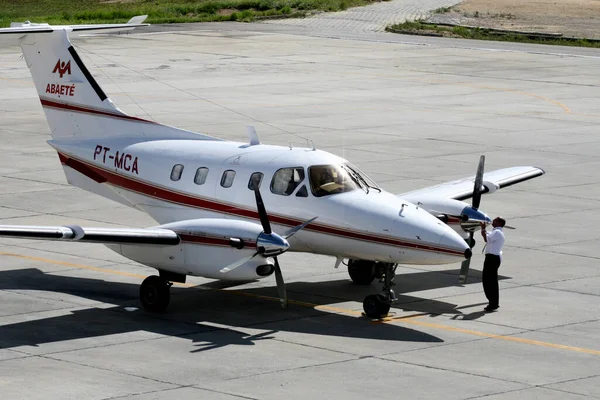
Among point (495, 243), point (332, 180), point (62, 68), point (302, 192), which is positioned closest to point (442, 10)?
point (62, 68)

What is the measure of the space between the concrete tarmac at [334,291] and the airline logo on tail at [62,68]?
393 cm

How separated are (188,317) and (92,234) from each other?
2352 millimetres

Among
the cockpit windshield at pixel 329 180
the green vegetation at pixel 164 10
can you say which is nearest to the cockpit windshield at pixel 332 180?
the cockpit windshield at pixel 329 180

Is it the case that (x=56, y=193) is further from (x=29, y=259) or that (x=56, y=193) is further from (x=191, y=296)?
(x=191, y=296)

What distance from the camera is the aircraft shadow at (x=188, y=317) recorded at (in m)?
19.4

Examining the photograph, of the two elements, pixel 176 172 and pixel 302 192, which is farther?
pixel 176 172

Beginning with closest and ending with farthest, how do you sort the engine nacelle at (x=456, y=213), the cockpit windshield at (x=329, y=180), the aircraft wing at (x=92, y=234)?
the aircraft wing at (x=92, y=234) → the cockpit windshield at (x=329, y=180) → the engine nacelle at (x=456, y=213)

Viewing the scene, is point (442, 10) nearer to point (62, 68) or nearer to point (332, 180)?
point (62, 68)

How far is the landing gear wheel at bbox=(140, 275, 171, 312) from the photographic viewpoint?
20.8 m

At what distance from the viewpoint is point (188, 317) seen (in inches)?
816

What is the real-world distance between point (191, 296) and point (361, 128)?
71.4ft

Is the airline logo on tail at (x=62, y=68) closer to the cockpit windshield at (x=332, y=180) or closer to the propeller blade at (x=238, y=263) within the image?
the cockpit windshield at (x=332, y=180)

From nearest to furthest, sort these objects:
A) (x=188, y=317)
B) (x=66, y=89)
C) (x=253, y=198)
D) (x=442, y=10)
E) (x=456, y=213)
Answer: (x=188, y=317) → (x=253, y=198) → (x=456, y=213) → (x=66, y=89) → (x=442, y=10)

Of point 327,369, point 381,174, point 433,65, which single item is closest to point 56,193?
point 381,174
